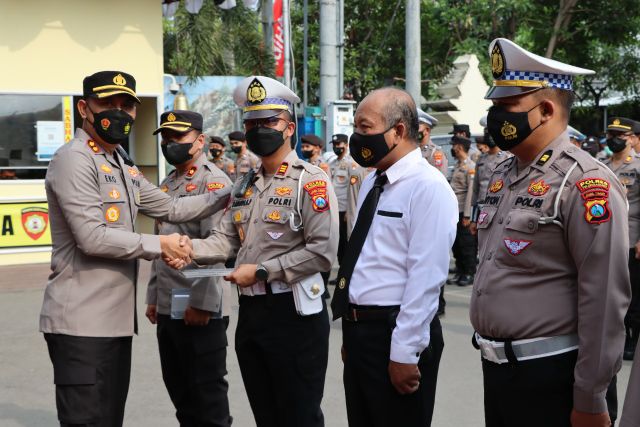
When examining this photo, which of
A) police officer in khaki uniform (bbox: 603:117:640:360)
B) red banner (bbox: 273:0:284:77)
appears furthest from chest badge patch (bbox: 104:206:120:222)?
red banner (bbox: 273:0:284:77)

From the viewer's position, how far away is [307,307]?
3.96 meters

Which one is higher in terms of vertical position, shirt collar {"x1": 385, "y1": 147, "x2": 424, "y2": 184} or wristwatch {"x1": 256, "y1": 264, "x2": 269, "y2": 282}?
shirt collar {"x1": 385, "y1": 147, "x2": 424, "y2": 184}

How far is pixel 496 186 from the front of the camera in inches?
129

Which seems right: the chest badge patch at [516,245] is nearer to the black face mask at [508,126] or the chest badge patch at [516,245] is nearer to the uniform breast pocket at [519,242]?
the uniform breast pocket at [519,242]

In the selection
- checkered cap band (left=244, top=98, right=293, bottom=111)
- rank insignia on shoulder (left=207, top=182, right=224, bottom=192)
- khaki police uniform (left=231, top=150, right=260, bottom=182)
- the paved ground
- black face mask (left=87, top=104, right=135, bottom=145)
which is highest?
checkered cap band (left=244, top=98, right=293, bottom=111)

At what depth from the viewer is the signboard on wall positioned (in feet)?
43.0

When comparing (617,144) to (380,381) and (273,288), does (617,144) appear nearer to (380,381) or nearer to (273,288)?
(273,288)

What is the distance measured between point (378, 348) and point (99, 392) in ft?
4.82

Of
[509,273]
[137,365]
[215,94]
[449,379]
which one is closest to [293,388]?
[509,273]

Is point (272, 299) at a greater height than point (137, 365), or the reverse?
point (272, 299)

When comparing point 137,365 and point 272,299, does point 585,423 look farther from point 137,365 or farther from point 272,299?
point 137,365

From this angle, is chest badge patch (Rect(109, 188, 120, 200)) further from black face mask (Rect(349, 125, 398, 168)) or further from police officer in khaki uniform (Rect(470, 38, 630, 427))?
police officer in khaki uniform (Rect(470, 38, 630, 427))

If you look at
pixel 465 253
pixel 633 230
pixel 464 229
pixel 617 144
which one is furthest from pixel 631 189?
pixel 464 229

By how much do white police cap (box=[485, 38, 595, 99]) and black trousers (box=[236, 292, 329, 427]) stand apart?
4.89ft
